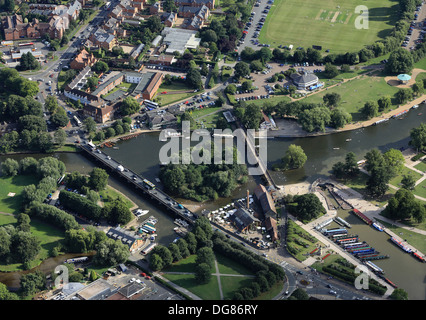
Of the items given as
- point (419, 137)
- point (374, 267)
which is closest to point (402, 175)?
point (419, 137)

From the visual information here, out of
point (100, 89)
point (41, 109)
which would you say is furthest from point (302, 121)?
point (41, 109)

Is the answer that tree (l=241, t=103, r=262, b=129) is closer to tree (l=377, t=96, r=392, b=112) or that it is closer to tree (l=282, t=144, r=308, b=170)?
tree (l=282, t=144, r=308, b=170)

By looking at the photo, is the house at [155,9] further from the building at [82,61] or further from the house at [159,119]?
the house at [159,119]

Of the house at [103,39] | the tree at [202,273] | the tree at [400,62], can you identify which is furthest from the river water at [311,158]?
the house at [103,39]

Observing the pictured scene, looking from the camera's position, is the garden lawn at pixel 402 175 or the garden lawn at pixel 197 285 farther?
the garden lawn at pixel 402 175

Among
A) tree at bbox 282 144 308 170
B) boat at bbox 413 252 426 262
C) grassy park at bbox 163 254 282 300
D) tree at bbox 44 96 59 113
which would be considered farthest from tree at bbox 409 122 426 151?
tree at bbox 44 96 59 113

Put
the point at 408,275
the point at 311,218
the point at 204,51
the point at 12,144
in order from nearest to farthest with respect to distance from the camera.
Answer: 1. the point at 408,275
2. the point at 311,218
3. the point at 12,144
4. the point at 204,51

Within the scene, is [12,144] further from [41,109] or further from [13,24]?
[13,24]
